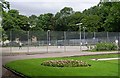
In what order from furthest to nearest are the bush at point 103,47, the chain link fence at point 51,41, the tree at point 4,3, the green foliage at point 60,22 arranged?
the green foliage at point 60,22 < the bush at point 103,47 < the chain link fence at point 51,41 < the tree at point 4,3

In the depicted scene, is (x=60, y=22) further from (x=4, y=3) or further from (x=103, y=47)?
(x=4, y=3)

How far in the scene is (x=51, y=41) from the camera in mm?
39969

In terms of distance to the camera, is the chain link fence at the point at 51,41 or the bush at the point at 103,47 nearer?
the chain link fence at the point at 51,41

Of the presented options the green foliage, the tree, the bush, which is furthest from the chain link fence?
the tree

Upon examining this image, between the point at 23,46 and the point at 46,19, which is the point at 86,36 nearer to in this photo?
the point at 23,46

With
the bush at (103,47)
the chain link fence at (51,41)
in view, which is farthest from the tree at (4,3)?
the bush at (103,47)

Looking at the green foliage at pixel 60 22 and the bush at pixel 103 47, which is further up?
the green foliage at pixel 60 22

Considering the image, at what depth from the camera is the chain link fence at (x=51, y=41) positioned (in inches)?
1439

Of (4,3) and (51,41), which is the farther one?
(51,41)

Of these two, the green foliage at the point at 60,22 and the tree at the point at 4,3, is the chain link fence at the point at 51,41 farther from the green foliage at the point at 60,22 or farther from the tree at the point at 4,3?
the tree at the point at 4,3

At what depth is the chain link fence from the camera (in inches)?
1439

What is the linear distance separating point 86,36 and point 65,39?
4.99m

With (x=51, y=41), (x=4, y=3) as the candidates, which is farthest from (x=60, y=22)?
(x=4, y=3)

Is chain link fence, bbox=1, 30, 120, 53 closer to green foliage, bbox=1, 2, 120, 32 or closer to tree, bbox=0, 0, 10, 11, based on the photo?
green foliage, bbox=1, 2, 120, 32
